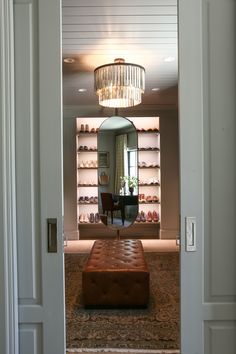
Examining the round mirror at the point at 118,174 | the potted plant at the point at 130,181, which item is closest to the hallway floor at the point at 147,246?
the round mirror at the point at 118,174

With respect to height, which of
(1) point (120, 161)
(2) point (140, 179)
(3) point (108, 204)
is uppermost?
(1) point (120, 161)

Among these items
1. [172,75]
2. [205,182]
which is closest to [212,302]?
[205,182]

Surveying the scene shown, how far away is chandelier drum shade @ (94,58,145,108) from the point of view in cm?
339

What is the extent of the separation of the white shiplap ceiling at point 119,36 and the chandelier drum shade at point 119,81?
7.7 inches

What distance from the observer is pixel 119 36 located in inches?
119

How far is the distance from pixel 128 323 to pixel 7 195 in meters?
2.09

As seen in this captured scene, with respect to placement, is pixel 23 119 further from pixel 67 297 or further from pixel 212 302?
pixel 67 297

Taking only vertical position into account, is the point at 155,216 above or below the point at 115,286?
above

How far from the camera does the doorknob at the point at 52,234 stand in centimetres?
140

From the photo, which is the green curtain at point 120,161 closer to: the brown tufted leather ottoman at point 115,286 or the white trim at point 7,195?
the brown tufted leather ottoman at point 115,286

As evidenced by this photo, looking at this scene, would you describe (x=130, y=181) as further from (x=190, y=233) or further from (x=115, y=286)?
(x=190, y=233)

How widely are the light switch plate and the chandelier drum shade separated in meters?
2.39

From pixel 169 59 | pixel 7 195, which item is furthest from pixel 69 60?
pixel 7 195

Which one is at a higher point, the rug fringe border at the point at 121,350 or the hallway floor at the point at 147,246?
the hallway floor at the point at 147,246
